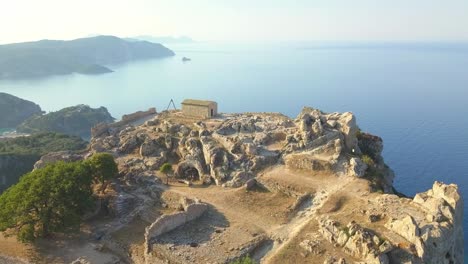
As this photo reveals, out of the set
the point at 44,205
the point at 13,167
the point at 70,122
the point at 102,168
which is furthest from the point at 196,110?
the point at 70,122

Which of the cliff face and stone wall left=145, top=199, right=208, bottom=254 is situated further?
the cliff face

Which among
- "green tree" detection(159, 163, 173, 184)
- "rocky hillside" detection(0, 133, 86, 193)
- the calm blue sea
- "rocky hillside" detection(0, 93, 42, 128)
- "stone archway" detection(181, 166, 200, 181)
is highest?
"green tree" detection(159, 163, 173, 184)

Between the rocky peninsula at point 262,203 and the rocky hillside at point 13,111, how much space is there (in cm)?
11567

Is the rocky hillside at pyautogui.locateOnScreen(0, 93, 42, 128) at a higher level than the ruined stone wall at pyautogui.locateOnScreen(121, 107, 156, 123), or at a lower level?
lower

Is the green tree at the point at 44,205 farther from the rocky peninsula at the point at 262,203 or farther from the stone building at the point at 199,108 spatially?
the stone building at the point at 199,108

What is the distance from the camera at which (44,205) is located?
35.8 meters

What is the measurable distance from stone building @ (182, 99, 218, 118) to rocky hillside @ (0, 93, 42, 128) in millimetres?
114744

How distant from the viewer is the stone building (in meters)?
58.8

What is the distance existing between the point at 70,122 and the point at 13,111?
32109 millimetres

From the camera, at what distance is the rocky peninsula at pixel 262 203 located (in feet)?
99.2

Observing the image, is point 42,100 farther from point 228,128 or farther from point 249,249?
point 249,249

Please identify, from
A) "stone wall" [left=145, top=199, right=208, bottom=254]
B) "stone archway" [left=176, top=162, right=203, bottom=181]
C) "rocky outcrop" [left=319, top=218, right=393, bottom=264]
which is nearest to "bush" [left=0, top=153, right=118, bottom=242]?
"stone wall" [left=145, top=199, right=208, bottom=254]

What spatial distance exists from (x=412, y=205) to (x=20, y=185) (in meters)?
34.3

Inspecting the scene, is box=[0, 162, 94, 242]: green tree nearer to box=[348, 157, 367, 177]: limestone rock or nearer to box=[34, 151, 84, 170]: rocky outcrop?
box=[34, 151, 84, 170]: rocky outcrop
